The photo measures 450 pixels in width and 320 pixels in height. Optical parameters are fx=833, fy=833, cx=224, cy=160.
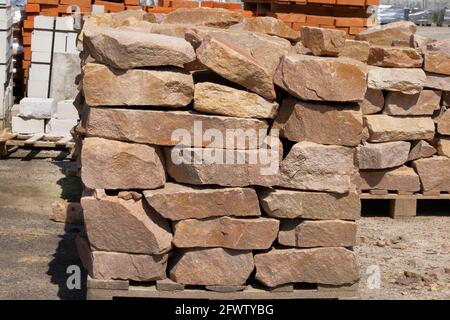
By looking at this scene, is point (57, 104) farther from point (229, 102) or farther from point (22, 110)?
point (229, 102)

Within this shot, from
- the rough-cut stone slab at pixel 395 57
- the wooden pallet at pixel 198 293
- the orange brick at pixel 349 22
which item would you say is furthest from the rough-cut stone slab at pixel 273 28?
the orange brick at pixel 349 22

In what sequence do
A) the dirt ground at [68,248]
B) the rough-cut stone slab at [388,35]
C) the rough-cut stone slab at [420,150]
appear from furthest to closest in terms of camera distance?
the rough-cut stone slab at [388,35]
the rough-cut stone slab at [420,150]
the dirt ground at [68,248]

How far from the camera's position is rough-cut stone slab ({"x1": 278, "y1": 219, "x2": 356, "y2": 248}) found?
5453 mm

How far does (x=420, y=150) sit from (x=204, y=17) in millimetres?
2728

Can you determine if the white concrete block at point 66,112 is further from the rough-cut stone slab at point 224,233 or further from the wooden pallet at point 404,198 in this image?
the rough-cut stone slab at point 224,233

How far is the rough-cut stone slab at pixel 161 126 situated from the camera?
521 cm

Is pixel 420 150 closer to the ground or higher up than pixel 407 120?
closer to the ground

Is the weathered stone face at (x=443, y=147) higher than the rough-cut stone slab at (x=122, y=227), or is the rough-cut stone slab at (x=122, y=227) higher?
the weathered stone face at (x=443, y=147)

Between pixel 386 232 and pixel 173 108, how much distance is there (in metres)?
3.50

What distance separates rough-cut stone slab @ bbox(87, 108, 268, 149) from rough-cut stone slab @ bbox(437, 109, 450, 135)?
12.7 feet

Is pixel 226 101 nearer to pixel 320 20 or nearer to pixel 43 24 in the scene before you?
pixel 320 20

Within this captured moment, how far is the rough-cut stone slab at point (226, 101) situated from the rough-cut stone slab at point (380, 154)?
10.3 ft

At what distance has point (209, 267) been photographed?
5387mm

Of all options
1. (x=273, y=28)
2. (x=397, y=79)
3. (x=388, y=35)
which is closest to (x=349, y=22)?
(x=388, y=35)
